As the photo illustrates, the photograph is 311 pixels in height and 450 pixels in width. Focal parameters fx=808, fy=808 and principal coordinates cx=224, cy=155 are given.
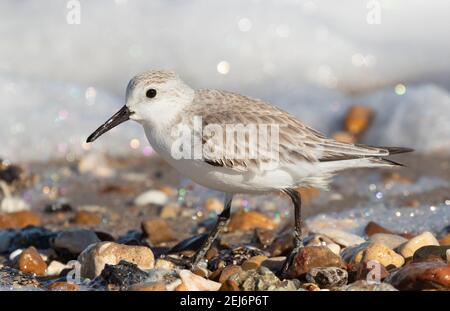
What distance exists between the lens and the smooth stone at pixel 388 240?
526 centimetres

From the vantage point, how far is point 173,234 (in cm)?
629

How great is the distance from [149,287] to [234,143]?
1.07 metres

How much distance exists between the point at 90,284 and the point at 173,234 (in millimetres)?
1741

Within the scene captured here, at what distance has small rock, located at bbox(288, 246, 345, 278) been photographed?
4645mm

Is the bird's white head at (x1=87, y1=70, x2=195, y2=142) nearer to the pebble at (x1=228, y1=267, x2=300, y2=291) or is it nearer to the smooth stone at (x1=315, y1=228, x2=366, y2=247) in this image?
the pebble at (x1=228, y1=267, x2=300, y2=291)

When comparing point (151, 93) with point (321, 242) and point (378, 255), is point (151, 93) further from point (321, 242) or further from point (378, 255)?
point (378, 255)

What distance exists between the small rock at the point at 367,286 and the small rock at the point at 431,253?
0.59 metres

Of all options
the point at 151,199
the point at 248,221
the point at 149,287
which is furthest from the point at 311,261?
the point at 151,199

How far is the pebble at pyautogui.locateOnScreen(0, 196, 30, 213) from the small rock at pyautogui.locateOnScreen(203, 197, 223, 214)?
1623mm

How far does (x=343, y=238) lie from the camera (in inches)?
215

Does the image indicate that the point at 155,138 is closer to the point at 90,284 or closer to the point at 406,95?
the point at 90,284
